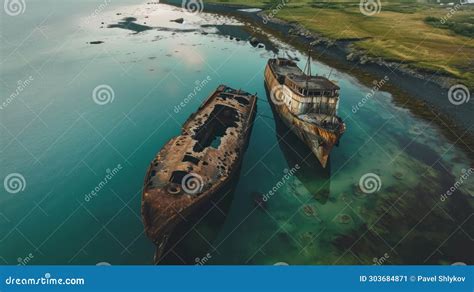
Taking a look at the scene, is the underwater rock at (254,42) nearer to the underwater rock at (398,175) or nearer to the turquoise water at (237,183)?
the turquoise water at (237,183)

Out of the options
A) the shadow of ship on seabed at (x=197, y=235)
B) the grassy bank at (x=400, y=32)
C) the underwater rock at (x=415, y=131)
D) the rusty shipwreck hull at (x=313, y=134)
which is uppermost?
the grassy bank at (x=400, y=32)

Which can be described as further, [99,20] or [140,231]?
[99,20]

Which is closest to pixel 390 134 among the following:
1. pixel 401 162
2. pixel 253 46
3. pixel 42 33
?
pixel 401 162

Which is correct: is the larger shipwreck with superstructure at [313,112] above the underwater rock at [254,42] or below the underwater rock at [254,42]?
below

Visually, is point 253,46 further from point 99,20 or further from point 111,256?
point 111,256

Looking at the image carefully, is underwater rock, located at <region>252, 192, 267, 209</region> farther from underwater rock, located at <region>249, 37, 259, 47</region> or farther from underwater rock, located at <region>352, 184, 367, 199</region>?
underwater rock, located at <region>249, 37, 259, 47</region>

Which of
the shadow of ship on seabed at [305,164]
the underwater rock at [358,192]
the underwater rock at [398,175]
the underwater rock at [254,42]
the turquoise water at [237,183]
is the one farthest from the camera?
the underwater rock at [254,42]


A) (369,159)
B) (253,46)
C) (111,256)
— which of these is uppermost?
(253,46)

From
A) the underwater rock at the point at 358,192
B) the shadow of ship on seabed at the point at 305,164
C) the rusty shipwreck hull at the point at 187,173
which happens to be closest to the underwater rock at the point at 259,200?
the rusty shipwreck hull at the point at 187,173
